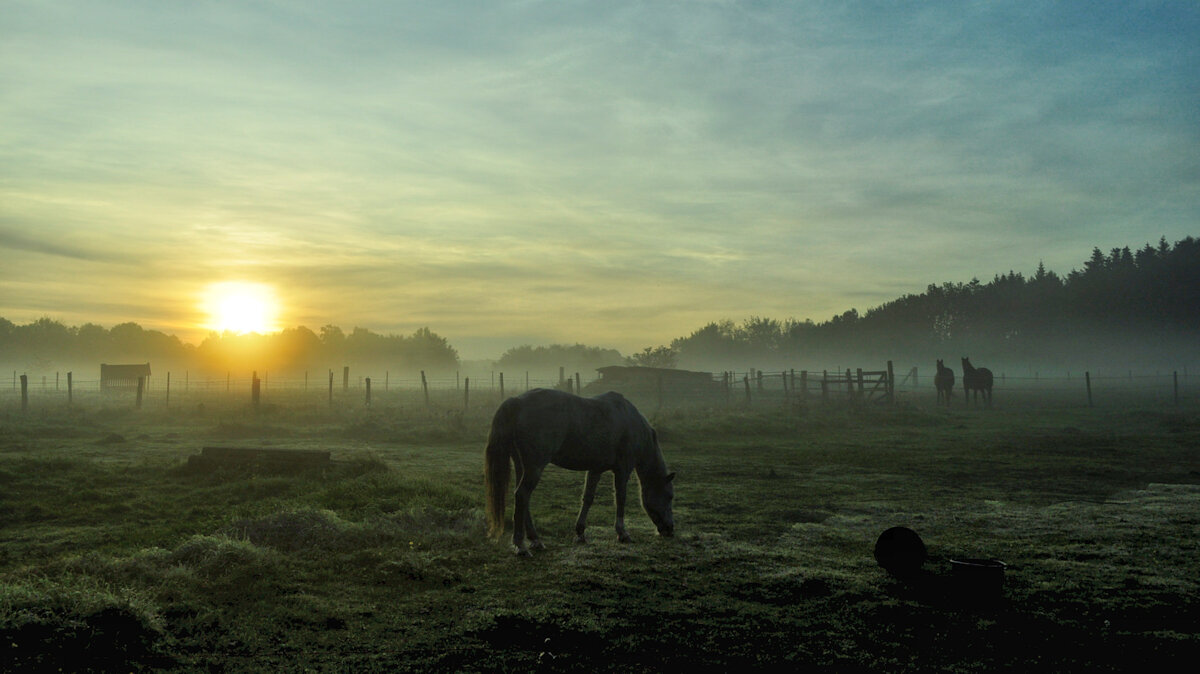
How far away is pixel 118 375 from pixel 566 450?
59787 millimetres

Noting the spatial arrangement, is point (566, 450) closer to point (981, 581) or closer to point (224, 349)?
point (981, 581)

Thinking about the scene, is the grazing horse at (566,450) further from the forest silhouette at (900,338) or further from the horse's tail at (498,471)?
the forest silhouette at (900,338)

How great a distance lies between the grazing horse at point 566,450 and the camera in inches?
340

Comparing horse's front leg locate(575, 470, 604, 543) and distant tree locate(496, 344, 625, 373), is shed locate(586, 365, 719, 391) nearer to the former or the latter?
horse's front leg locate(575, 470, 604, 543)

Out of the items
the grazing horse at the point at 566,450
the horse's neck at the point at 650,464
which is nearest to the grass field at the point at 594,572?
the grazing horse at the point at 566,450

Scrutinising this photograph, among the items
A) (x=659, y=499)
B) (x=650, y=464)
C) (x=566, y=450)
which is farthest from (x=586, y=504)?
(x=650, y=464)

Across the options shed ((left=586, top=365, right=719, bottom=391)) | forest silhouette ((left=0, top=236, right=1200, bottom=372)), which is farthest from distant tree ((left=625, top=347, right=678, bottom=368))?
shed ((left=586, top=365, right=719, bottom=391))

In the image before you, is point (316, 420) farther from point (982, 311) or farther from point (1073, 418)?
point (982, 311)

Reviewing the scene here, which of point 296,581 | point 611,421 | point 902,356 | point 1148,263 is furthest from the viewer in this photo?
point 902,356

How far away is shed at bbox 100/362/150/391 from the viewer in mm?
53938

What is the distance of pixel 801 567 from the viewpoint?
25.2 feet

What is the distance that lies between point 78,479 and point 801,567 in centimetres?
1366

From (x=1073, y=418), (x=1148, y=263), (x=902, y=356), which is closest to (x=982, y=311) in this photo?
(x=902, y=356)

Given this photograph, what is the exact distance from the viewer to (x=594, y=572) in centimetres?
755
